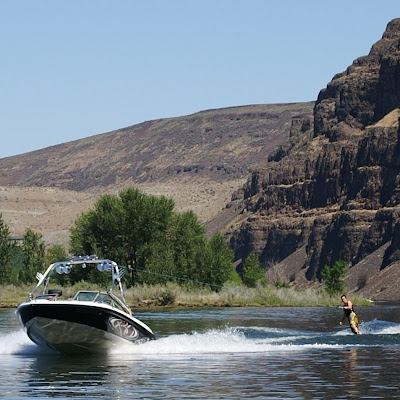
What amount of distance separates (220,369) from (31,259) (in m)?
97.8

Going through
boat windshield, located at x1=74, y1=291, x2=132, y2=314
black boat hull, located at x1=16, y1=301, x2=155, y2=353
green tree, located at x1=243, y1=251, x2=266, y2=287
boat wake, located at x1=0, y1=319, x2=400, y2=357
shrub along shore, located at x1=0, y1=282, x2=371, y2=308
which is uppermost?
boat windshield, located at x1=74, y1=291, x2=132, y2=314

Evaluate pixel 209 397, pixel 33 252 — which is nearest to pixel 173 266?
pixel 33 252

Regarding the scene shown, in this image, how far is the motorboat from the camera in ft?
127

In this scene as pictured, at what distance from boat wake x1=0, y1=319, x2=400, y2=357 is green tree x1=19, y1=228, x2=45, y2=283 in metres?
77.9

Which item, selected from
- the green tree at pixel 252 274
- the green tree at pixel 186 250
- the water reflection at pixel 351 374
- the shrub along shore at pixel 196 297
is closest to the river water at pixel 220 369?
the water reflection at pixel 351 374

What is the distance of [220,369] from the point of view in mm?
35156

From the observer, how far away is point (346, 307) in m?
49.5

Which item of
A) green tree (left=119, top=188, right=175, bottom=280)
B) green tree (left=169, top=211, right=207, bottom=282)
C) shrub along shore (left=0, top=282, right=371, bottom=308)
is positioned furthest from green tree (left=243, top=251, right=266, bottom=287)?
green tree (left=119, top=188, right=175, bottom=280)

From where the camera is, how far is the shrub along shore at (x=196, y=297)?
96.0 metres

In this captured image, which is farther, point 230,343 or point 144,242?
point 144,242

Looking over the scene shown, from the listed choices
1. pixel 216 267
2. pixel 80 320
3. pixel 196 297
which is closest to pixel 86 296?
pixel 80 320

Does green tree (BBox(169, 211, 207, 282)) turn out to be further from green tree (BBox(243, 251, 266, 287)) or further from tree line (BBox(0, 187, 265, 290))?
green tree (BBox(243, 251, 266, 287))

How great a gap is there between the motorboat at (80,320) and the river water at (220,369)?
1.58 feet

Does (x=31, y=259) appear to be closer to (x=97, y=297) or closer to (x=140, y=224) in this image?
(x=140, y=224)
